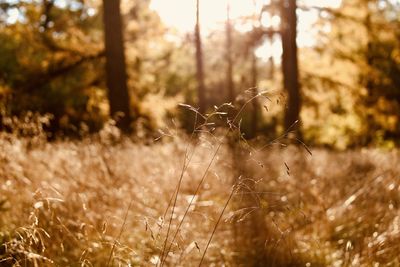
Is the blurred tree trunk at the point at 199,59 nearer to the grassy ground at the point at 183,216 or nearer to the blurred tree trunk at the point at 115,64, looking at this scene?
the blurred tree trunk at the point at 115,64

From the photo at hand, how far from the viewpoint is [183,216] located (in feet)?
8.95

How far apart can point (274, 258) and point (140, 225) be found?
3.56 feet

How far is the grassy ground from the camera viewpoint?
8.22 ft

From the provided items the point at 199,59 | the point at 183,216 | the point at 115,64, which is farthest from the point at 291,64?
the point at 183,216

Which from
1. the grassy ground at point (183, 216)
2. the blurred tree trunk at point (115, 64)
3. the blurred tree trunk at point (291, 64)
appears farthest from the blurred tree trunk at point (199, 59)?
the grassy ground at point (183, 216)

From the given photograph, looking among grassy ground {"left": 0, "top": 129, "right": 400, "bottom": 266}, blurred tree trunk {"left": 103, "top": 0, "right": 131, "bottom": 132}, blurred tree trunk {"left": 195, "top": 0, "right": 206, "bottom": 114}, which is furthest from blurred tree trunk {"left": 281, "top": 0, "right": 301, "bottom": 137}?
grassy ground {"left": 0, "top": 129, "right": 400, "bottom": 266}

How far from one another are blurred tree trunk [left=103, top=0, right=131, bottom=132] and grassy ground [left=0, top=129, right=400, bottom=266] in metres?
3.42

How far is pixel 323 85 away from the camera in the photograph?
13789 mm

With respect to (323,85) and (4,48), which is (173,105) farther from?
(4,48)

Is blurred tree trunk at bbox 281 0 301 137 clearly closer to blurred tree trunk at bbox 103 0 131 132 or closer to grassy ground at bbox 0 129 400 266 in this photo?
blurred tree trunk at bbox 103 0 131 132

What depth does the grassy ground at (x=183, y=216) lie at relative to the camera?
8.22 ft

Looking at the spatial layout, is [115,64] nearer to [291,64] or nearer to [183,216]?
[291,64]

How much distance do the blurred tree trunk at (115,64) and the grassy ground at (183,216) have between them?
342cm

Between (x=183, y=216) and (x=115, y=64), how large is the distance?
5766 millimetres
